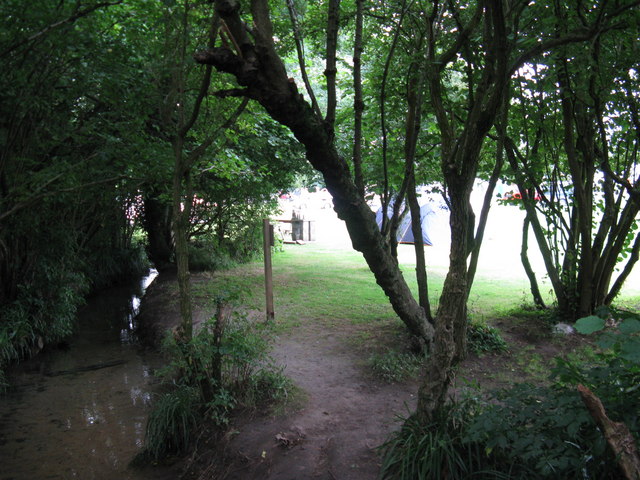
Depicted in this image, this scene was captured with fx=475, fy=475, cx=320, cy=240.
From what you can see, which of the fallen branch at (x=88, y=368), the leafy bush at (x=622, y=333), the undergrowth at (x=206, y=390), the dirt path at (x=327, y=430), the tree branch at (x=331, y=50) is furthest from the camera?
the fallen branch at (x=88, y=368)

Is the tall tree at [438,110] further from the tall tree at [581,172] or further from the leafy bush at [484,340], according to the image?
the leafy bush at [484,340]

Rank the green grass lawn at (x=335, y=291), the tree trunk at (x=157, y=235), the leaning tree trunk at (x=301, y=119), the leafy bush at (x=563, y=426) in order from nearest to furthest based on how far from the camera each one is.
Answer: the leafy bush at (x=563, y=426), the leaning tree trunk at (x=301, y=119), the green grass lawn at (x=335, y=291), the tree trunk at (x=157, y=235)

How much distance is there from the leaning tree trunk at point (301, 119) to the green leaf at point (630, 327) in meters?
2.74

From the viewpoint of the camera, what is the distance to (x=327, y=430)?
13.7ft

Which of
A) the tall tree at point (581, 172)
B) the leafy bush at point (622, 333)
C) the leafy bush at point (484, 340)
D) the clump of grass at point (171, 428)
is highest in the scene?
the tall tree at point (581, 172)

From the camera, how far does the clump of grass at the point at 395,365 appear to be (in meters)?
5.30

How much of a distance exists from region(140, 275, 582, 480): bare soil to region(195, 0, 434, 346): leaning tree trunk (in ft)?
3.19

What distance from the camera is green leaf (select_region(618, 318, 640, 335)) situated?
2.17m

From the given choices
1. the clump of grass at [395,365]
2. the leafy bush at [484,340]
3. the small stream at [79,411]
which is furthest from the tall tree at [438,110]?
the small stream at [79,411]

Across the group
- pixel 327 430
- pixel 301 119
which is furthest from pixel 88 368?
pixel 301 119

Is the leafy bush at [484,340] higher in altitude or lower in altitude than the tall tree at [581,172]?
lower

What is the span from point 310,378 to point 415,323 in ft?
4.75

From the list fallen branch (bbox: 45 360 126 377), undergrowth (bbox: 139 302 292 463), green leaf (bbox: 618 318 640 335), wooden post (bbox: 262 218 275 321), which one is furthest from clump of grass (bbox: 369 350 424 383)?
fallen branch (bbox: 45 360 126 377)

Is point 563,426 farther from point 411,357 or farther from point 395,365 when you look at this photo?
point 411,357
